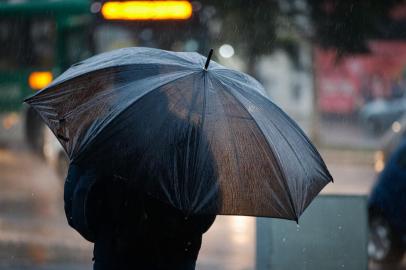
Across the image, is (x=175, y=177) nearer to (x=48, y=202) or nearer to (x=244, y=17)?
(x=48, y=202)

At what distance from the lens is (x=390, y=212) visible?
9.82 m

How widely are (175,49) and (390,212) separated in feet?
28.0

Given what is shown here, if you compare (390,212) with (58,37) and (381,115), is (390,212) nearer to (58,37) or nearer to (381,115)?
(58,37)

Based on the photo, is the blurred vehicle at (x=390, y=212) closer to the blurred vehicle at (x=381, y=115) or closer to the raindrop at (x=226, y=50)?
the raindrop at (x=226, y=50)

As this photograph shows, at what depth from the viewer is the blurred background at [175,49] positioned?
10.0 meters

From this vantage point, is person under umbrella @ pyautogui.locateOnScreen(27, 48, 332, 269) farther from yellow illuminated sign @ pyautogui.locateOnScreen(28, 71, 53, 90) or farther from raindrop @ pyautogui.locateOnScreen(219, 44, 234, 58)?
raindrop @ pyautogui.locateOnScreen(219, 44, 234, 58)

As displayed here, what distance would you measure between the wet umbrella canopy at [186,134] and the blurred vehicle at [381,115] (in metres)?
32.1

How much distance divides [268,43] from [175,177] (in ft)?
64.3

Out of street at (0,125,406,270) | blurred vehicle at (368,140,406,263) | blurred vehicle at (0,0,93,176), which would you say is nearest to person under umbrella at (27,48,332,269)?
street at (0,125,406,270)

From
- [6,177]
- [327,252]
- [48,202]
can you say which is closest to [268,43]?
[6,177]

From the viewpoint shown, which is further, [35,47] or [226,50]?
[226,50]

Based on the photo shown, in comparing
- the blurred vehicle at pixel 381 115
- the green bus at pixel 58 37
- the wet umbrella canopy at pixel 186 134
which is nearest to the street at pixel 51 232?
the green bus at pixel 58 37

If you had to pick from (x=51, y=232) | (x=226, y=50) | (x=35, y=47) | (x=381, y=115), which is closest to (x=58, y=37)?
(x=35, y=47)

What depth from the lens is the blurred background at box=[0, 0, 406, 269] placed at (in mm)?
10039
